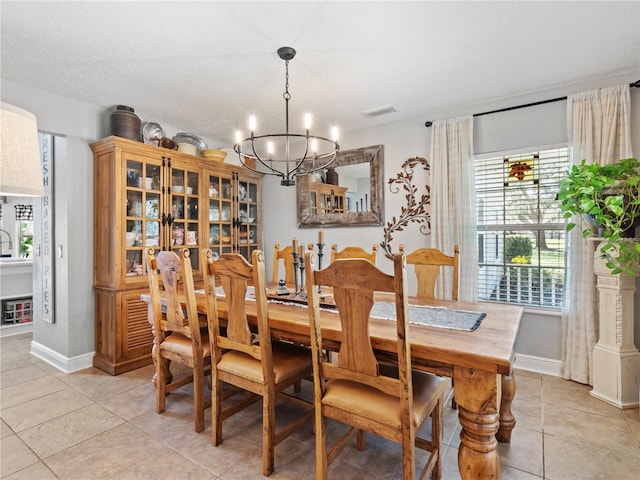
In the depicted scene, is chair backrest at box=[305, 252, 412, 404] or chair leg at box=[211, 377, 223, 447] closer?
chair backrest at box=[305, 252, 412, 404]

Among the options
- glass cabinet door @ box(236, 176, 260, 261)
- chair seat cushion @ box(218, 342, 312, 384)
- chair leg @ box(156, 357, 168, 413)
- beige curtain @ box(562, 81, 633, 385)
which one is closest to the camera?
chair seat cushion @ box(218, 342, 312, 384)

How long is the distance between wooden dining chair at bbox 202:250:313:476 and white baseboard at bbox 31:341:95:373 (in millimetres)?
1972

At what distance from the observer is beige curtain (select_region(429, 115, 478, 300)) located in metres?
3.10

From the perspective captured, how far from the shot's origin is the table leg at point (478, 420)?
A: 4.14ft

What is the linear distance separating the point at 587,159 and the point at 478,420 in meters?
2.42

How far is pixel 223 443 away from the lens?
1904 mm

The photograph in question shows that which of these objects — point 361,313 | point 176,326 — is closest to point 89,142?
point 176,326

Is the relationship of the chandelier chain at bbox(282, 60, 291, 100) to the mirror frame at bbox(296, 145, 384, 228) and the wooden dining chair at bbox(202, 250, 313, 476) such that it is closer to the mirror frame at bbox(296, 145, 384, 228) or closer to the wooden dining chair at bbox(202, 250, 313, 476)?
the mirror frame at bbox(296, 145, 384, 228)

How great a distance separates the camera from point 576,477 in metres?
1.62

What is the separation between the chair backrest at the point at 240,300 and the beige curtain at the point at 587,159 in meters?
2.55

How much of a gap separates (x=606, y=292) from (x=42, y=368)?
482cm

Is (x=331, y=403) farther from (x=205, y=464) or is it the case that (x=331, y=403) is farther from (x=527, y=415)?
(x=527, y=415)

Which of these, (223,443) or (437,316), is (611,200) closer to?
(437,316)

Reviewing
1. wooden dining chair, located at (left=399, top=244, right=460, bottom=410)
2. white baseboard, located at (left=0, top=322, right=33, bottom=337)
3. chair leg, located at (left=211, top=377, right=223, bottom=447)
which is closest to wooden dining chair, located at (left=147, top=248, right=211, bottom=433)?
chair leg, located at (left=211, top=377, right=223, bottom=447)
